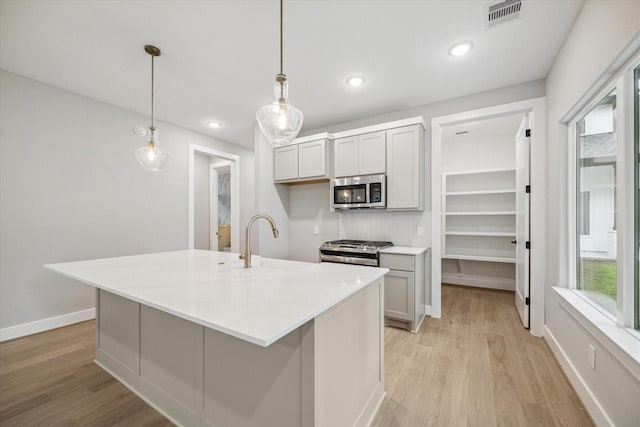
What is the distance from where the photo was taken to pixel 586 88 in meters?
1.80

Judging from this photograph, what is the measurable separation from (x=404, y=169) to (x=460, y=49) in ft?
4.36

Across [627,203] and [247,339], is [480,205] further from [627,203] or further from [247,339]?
[247,339]

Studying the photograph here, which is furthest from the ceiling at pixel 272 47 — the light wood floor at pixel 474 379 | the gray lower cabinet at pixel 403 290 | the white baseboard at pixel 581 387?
the light wood floor at pixel 474 379

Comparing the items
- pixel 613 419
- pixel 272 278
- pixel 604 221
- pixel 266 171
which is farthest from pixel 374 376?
pixel 266 171

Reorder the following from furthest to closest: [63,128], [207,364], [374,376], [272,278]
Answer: [63,128]
[374,376]
[272,278]
[207,364]

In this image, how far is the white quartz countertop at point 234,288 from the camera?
96 cm

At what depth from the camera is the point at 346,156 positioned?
3.70 metres

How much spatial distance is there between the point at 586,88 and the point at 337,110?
2.48m

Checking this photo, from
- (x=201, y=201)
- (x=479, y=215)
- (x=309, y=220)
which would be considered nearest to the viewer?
(x=309, y=220)

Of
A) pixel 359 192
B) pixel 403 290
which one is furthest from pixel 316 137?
pixel 403 290

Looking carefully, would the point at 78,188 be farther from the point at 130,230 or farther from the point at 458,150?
the point at 458,150

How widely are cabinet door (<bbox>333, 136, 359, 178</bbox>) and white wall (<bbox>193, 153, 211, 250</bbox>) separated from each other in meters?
3.59

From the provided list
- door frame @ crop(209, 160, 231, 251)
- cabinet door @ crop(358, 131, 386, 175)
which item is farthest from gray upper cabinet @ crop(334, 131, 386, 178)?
door frame @ crop(209, 160, 231, 251)

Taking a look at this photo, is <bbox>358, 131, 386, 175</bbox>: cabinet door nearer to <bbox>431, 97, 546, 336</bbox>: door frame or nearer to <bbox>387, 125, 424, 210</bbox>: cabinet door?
<bbox>387, 125, 424, 210</bbox>: cabinet door
